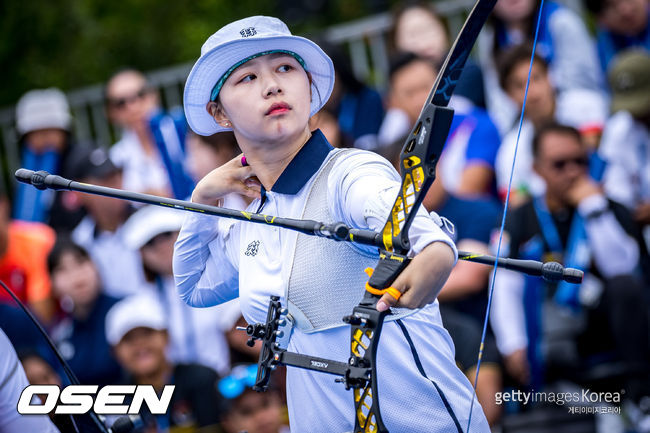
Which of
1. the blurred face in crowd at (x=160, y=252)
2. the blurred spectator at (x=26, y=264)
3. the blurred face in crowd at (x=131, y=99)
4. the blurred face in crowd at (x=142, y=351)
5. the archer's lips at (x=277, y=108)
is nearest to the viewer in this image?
the archer's lips at (x=277, y=108)

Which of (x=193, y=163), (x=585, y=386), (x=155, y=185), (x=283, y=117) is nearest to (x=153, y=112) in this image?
(x=155, y=185)

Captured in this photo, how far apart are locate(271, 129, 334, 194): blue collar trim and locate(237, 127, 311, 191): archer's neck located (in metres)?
0.03

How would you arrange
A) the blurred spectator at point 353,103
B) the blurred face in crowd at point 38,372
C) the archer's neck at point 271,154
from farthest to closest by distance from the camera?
the blurred spectator at point 353,103, the blurred face in crowd at point 38,372, the archer's neck at point 271,154

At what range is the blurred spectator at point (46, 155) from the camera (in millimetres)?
7117

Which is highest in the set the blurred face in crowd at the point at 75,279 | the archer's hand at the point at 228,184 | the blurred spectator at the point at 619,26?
the blurred spectator at the point at 619,26

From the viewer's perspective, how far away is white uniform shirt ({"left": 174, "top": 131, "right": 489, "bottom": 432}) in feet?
8.14

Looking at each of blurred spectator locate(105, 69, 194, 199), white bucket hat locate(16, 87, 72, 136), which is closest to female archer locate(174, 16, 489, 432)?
blurred spectator locate(105, 69, 194, 199)

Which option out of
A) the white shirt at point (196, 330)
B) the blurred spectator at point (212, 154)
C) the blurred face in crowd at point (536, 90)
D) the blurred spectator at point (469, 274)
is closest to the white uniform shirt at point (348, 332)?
the blurred spectator at point (212, 154)

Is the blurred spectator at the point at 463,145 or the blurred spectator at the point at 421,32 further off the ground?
the blurred spectator at the point at 421,32

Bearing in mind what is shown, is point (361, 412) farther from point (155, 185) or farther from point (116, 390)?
point (155, 185)

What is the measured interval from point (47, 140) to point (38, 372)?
434 cm

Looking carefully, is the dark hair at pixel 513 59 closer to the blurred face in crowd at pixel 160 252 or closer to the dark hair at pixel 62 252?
the blurred face in crowd at pixel 160 252

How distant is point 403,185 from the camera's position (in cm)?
242

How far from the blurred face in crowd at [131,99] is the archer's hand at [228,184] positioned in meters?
4.23
